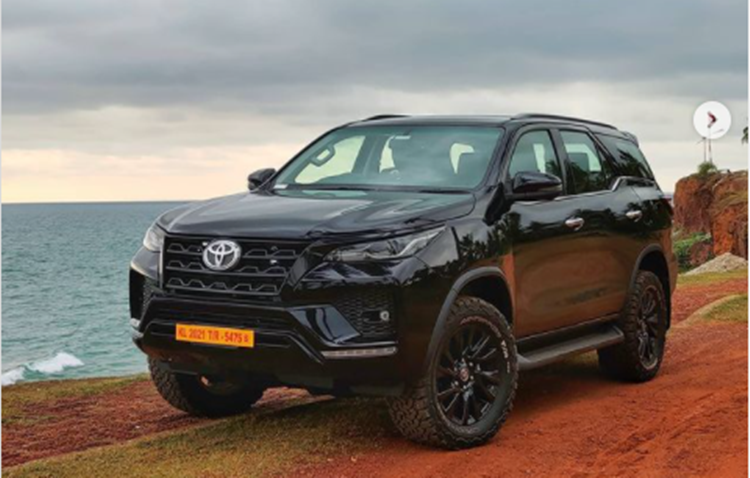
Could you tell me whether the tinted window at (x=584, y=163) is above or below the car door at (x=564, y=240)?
above

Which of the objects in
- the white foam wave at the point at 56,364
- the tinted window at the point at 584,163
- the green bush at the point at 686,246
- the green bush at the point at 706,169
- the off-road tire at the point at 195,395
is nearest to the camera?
the off-road tire at the point at 195,395

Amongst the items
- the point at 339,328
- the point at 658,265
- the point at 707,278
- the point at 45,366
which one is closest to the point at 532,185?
the point at 339,328

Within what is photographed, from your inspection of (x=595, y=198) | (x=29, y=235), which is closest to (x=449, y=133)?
(x=595, y=198)

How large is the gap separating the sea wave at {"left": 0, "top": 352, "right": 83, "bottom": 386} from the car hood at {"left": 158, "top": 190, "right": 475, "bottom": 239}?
25.5 m

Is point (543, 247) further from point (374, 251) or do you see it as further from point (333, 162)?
point (374, 251)

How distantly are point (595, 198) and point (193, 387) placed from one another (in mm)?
3460

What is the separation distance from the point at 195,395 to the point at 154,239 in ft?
5.09

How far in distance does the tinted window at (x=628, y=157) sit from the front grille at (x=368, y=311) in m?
3.88

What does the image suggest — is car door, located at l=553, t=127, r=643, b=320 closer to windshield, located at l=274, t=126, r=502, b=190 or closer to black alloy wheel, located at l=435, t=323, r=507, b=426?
windshield, located at l=274, t=126, r=502, b=190

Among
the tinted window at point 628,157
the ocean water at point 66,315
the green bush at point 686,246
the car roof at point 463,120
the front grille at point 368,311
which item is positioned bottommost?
the ocean water at point 66,315

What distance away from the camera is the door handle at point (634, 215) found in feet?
31.0

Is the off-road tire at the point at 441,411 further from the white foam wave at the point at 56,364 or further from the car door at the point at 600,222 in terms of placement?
the white foam wave at the point at 56,364

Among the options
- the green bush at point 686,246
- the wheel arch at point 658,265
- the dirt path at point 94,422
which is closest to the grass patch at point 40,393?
the dirt path at point 94,422

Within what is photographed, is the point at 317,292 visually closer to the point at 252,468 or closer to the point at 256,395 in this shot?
the point at 252,468
